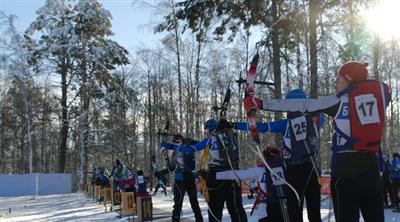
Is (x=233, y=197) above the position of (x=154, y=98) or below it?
below

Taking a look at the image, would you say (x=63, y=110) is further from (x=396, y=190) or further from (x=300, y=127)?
(x=300, y=127)

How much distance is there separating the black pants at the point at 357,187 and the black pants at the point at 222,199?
3.29m

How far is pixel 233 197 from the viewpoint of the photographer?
7395 mm

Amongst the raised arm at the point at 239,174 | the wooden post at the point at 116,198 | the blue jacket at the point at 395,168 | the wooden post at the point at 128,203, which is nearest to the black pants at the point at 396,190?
the blue jacket at the point at 395,168

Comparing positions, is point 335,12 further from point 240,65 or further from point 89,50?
point 89,50

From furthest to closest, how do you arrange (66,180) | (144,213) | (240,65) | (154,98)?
(154,98) < (66,180) < (240,65) < (144,213)

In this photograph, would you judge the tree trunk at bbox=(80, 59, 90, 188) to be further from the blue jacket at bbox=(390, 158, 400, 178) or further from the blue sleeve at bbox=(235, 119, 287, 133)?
the blue sleeve at bbox=(235, 119, 287, 133)

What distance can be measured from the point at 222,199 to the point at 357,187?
352cm

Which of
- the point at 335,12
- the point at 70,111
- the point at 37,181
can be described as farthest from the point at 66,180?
the point at 335,12

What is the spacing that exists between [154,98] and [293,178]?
1555 inches

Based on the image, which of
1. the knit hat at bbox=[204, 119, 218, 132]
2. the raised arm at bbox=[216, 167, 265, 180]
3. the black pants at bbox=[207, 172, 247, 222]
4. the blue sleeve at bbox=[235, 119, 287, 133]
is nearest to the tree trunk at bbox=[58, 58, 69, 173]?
the knit hat at bbox=[204, 119, 218, 132]

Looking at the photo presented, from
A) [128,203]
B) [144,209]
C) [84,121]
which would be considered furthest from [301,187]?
[84,121]

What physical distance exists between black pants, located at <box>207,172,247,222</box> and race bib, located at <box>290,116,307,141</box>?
5.51 ft

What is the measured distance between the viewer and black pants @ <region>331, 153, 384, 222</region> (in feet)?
13.3
